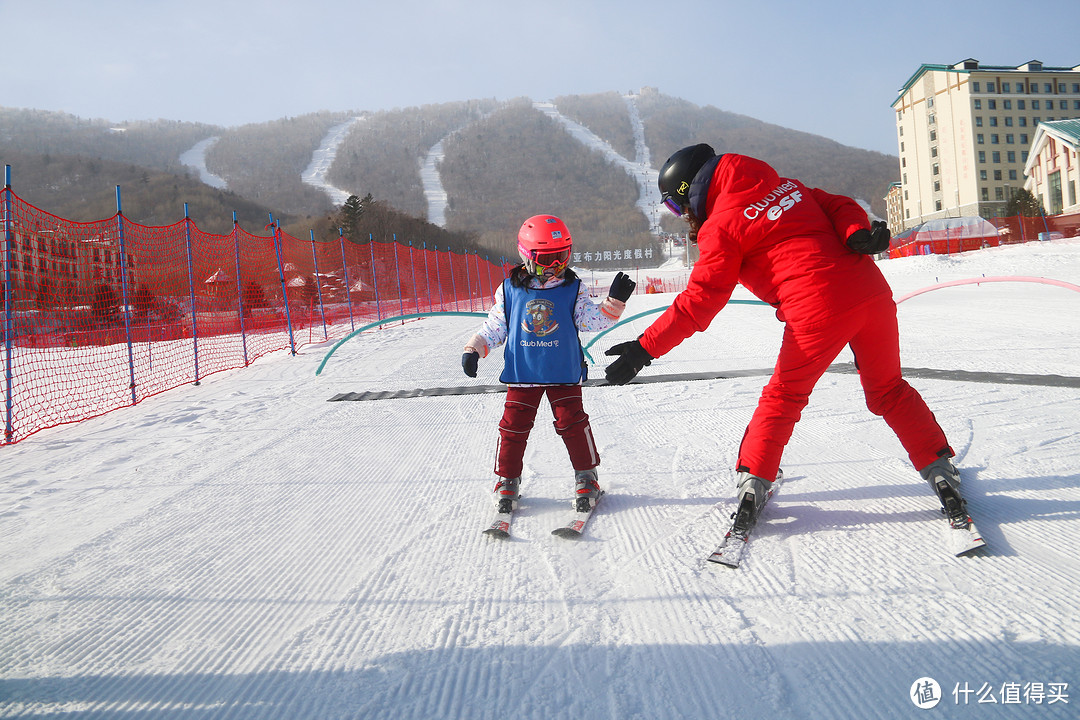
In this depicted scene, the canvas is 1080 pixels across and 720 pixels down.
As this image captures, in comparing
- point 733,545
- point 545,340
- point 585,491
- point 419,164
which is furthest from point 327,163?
point 733,545

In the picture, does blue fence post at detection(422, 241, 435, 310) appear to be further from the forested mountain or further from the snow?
the forested mountain

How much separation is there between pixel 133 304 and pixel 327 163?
13975cm

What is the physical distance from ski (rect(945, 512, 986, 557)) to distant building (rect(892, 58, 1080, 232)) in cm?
5909

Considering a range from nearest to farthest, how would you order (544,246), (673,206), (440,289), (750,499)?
(750,499)
(673,206)
(544,246)
(440,289)

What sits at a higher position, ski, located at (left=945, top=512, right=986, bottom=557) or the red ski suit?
the red ski suit

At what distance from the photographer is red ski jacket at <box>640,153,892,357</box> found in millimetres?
2553

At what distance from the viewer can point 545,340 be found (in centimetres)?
320

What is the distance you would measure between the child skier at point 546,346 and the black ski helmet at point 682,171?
0.48 meters

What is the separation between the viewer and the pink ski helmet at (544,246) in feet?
10.3

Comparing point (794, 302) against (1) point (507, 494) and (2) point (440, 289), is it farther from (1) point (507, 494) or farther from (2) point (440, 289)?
(2) point (440, 289)

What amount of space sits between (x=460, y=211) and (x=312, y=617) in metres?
115

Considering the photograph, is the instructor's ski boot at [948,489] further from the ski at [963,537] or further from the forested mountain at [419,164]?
the forested mountain at [419,164]

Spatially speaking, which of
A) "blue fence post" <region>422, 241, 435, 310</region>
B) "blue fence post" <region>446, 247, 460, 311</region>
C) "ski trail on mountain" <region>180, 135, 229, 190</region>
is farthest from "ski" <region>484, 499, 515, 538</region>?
"ski trail on mountain" <region>180, 135, 229, 190</region>

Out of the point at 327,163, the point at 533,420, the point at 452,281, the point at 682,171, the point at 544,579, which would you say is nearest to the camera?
the point at 544,579
